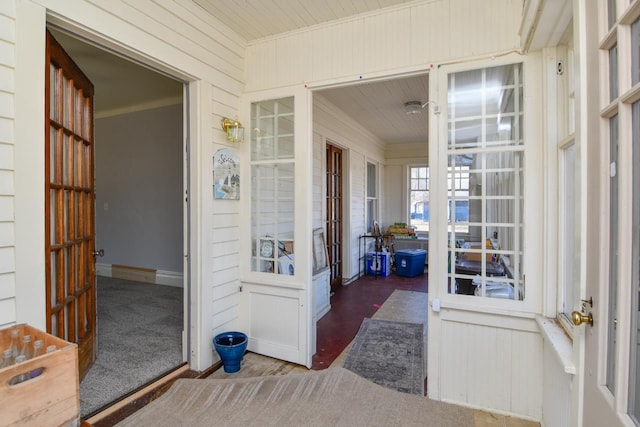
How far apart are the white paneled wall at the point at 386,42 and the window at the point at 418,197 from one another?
18.4 feet

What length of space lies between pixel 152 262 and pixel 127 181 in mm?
1395

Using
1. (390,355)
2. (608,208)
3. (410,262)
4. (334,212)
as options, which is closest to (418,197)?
(410,262)

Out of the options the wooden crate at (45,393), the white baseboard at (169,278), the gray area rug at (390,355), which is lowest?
the gray area rug at (390,355)

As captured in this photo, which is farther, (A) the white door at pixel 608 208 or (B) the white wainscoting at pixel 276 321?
(B) the white wainscoting at pixel 276 321

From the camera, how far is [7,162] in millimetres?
1580

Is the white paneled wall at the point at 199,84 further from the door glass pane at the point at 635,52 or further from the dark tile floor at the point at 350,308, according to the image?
the door glass pane at the point at 635,52

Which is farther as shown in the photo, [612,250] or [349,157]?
[349,157]

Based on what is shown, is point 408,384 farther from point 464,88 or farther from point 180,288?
point 180,288

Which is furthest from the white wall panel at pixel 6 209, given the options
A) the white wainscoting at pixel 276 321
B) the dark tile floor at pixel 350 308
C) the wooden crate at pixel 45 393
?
A: the dark tile floor at pixel 350 308

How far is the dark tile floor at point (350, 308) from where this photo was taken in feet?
10.6

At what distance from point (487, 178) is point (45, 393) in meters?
2.54

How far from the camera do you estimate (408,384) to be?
2.63 metres

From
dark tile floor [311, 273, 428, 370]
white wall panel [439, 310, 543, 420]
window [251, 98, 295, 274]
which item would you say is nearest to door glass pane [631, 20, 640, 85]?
white wall panel [439, 310, 543, 420]

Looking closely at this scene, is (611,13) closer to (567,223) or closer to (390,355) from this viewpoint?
(567,223)
